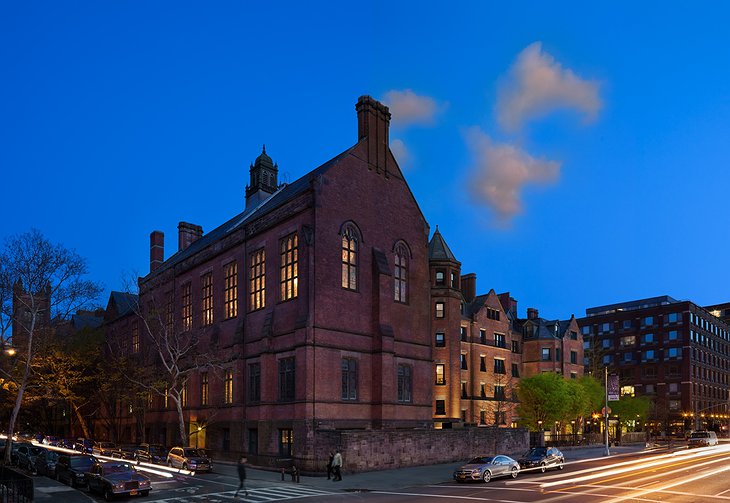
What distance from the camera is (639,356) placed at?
12888 cm

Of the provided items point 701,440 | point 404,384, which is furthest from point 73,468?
point 701,440

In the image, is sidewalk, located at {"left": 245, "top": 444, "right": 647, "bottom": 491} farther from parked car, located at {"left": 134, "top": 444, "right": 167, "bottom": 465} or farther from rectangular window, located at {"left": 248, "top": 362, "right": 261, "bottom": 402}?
rectangular window, located at {"left": 248, "top": 362, "right": 261, "bottom": 402}

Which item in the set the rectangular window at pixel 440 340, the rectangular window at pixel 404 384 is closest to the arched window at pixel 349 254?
the rectangular window at pixel 404 384

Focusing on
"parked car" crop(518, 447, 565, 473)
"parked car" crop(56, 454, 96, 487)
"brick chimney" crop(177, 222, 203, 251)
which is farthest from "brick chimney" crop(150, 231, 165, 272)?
"parked car" crop(518, 447, 565, 473)

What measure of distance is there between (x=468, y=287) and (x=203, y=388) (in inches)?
1457

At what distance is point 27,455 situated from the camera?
4422 centimetres

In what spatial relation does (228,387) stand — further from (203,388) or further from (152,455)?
(152,455)

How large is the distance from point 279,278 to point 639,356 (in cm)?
10376

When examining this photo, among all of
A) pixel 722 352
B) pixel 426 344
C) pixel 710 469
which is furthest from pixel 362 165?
pixel 722 352

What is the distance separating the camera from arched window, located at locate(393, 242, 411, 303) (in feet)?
162

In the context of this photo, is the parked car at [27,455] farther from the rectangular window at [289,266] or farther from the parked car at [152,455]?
the rectangular window at [289,266]

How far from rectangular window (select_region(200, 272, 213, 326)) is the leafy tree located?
33169 mm

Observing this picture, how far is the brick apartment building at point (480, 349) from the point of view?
66.9m

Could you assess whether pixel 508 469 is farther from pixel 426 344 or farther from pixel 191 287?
pixel 191 287
